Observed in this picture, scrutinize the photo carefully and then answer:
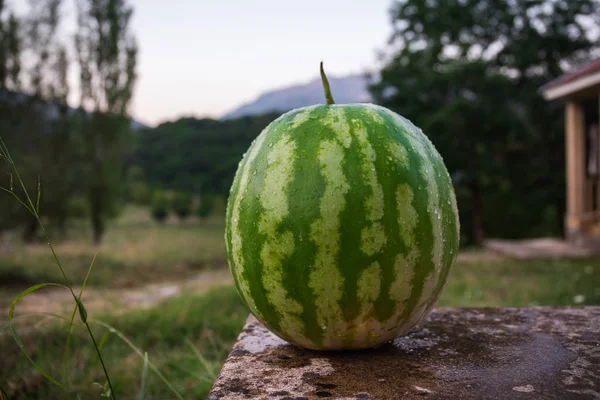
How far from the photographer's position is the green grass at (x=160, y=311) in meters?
3.18

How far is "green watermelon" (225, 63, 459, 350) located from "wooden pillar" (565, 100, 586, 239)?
11005mm

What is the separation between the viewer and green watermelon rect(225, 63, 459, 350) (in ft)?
4.36

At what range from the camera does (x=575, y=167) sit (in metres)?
11.4

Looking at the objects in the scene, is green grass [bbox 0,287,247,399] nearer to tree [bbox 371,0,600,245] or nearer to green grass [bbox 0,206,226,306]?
green grass [bbox 0,206,226,306]

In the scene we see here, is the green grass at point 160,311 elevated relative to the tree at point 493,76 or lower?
lower

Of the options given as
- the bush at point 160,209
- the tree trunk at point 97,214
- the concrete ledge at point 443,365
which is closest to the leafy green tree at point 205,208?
the bush at point 160,209

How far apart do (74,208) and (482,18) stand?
15657 mm

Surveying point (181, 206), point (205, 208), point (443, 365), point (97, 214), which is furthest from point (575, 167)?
point (181, 206)

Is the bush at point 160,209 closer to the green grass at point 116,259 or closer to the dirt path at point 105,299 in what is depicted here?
the green grass at point 116,259

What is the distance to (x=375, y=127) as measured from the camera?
145 cm

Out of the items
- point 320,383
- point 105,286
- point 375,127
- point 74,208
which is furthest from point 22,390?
point 74,208

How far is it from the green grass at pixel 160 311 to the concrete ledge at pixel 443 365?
0.56 meters

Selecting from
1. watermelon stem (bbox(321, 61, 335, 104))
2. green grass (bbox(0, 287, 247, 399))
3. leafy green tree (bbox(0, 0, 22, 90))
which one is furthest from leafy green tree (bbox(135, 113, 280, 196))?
watermelon stem (bbox(321, 61, 335, 104))

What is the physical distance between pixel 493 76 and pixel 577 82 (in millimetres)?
5717
